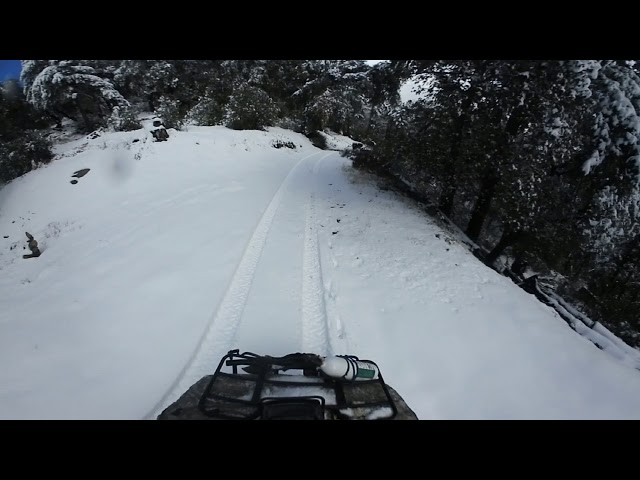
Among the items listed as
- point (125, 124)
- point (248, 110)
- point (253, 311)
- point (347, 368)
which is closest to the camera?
point (347, 368)

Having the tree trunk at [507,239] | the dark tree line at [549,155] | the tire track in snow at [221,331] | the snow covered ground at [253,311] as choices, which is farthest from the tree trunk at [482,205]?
the tire track in snow at [221,331]

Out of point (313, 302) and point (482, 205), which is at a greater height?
point (482, 205)

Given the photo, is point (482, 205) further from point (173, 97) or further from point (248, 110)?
point (173, 97)

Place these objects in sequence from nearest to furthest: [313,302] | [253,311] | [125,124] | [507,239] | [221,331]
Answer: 1. [221,331]
2. [253,311]
3. [313,302]
4. [507,239]
5. [125,124]

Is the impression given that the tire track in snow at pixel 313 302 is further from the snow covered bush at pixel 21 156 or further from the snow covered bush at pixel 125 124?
the snow covered bush at pixel 125 124

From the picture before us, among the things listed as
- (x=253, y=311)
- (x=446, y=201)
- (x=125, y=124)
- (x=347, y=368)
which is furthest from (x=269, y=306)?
(x=125, y=124)

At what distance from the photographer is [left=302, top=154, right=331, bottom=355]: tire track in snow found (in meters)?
4.90

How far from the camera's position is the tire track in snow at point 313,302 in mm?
4898

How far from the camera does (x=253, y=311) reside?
5484 millimetres

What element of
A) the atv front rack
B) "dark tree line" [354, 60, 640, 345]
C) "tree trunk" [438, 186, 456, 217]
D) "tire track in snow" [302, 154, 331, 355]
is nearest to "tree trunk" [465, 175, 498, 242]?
"dark tree line" [354, 60, 640, 345]

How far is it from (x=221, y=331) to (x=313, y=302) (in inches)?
74.3

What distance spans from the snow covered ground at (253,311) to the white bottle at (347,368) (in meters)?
1.36

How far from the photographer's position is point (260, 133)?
78.7 feet
